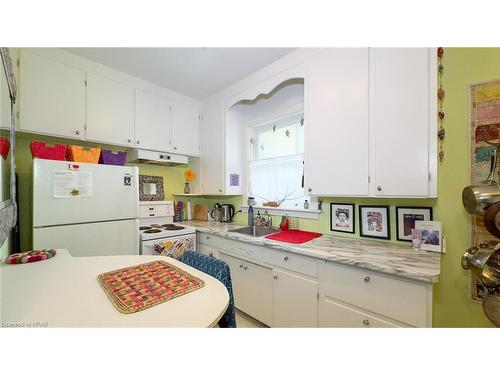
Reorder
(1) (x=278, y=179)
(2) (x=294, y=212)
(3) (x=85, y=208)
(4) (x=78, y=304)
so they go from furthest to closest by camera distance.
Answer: (1) (x=278, y=179) → (2) (x=294, y=212) → (3) (x=85, y=208) → (4) (x=78, y=304)

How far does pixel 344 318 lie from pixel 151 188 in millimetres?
2477

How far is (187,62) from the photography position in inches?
74.3

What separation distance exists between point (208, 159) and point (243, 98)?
3.07ft

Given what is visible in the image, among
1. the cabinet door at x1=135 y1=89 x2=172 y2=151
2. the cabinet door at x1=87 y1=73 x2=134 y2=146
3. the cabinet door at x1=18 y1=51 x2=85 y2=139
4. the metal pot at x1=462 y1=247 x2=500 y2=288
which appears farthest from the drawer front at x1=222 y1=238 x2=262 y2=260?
the cabinet door at x1=18 y1=51 x2=85 y2=139

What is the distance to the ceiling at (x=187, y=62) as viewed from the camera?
5.71 ft

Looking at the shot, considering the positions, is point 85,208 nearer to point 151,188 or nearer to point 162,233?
point 162,233

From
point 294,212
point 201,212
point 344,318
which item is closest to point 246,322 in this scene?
point 344,318

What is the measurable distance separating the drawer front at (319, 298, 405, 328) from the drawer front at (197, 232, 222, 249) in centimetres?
112

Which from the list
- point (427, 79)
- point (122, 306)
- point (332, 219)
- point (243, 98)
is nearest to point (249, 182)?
point (243, 98)

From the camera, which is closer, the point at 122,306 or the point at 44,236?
the point at 122,306

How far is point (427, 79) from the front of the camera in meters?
1.20

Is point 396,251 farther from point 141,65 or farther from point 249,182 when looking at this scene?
point 141,65

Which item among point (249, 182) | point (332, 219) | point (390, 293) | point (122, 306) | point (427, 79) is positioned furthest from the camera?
point (249, 182)

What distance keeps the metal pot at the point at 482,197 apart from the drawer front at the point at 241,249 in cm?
136
